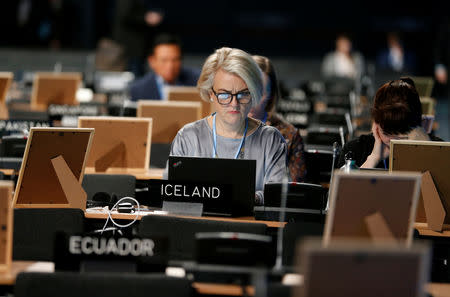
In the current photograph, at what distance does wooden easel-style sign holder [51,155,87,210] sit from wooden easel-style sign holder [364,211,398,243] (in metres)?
1.89

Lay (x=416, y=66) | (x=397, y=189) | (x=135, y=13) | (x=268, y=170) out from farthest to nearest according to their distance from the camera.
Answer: (x=416, y=66)
(x=135, y=13)
(x=268, y=170)
(x=397, y=189)

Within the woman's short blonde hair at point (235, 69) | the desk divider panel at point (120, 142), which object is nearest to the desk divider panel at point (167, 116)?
the desk divider panel at point (120, 142)

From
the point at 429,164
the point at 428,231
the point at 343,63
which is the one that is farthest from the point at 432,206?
the point at 343,63

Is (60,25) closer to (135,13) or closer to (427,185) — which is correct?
(135,13)

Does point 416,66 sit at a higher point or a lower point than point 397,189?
higher

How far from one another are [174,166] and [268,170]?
0.74m

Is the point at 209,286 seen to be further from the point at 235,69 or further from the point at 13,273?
the point at 235,69

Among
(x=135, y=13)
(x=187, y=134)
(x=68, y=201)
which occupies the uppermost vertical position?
(x=135, y=13)

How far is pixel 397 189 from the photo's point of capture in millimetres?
3555

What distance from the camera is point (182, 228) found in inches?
169

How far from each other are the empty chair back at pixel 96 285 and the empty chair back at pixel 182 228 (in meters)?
0.89

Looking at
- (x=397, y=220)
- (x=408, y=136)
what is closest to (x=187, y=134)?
(x=408, y=136)

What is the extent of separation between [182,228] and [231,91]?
1124 mm

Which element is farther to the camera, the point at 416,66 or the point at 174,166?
the point at 416,66
